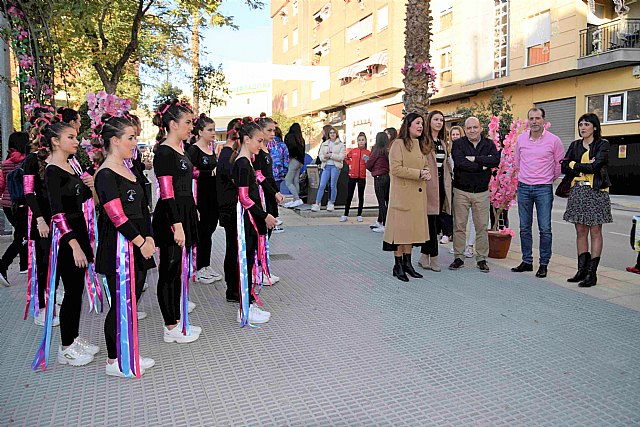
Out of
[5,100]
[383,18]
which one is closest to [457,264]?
[5,100]

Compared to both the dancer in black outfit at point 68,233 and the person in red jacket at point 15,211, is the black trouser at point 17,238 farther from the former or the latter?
the dancer in black outfit at point 68,233

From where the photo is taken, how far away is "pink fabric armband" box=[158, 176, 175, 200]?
13.7 feet

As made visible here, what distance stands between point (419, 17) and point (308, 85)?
124 feet

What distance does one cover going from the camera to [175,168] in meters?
4.21

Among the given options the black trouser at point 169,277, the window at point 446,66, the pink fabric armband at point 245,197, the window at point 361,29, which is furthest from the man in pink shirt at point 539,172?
the window at point 361,29

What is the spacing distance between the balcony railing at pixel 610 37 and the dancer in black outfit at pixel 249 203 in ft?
68.2

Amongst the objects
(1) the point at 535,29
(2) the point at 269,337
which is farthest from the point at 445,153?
(1) the point at 535,29

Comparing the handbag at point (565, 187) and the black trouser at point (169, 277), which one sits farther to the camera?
the handbag at point (565, 187)

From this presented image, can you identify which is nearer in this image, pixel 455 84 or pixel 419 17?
pixel 419 17

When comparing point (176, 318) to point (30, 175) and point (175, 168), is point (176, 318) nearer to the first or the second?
point (175, 168)

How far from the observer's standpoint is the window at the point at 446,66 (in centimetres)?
3039

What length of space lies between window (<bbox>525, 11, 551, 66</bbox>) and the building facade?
4 centimetres

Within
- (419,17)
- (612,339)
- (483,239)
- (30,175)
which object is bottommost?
(612,339)

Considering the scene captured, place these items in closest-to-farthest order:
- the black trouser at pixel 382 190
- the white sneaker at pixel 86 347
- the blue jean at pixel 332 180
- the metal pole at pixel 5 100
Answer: the white sneaker at pixel 86 347, the metal pole at pixel 5 100, the black trouser at pixel 382 190, the blue jean at pixel 332 180
